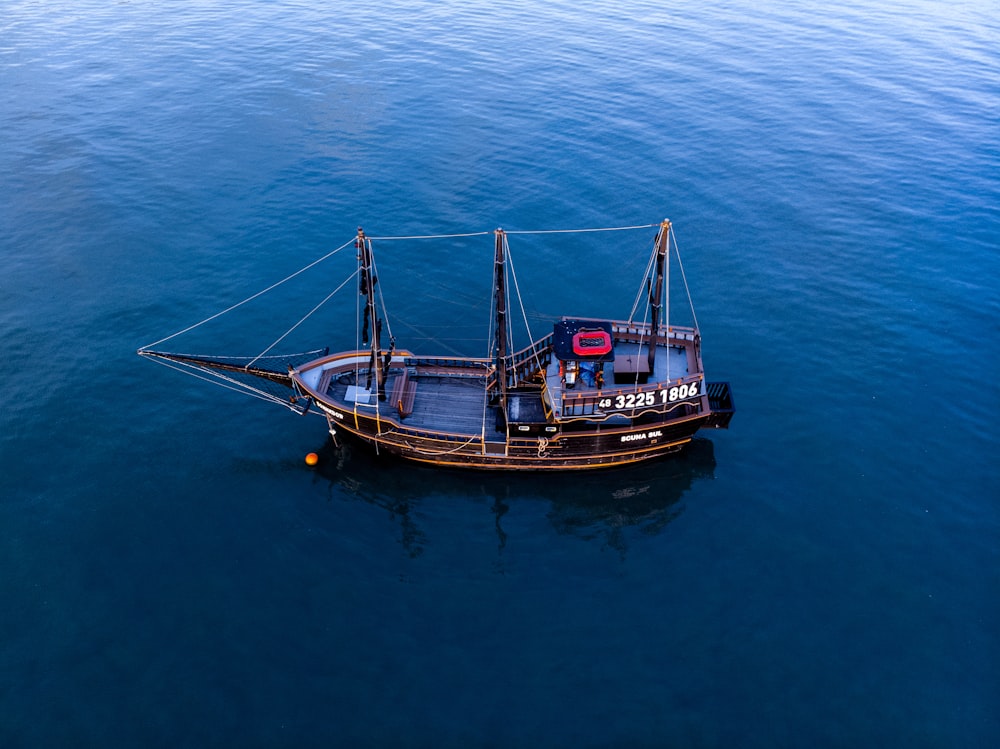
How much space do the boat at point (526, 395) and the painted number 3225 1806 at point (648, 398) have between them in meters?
0.07

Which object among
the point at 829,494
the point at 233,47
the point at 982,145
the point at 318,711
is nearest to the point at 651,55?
the point at 982,145

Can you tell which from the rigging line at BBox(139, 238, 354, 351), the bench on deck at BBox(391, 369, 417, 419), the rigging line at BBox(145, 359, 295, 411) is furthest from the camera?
the rigging line at BBox(139, 238, 354, 351)

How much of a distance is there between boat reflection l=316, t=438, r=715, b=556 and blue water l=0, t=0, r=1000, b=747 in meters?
0.23

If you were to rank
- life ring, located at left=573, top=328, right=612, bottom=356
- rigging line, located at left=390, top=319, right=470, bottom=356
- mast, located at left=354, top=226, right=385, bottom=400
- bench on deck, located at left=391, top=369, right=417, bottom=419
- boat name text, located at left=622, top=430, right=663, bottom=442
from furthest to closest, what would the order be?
rigging line, located at left=390, top=319, right=470, bottom=356
bench on deck, located at left=391, top=369, right=417, bottom=419
boat name text, located at left=622, top=430, right=663, bottom=442
mast, located at left=354, top=226, right=385, bottom=400
life ring, located at left=573, top=328, right=612, bottom=356

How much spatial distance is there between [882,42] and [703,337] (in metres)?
88.2

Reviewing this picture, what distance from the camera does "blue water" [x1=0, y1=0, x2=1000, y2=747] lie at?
3641 cm

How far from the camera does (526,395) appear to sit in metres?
48.8

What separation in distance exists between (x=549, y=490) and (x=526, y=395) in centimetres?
637

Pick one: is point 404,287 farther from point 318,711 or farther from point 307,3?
point 307,3

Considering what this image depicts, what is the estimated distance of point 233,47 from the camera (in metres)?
113

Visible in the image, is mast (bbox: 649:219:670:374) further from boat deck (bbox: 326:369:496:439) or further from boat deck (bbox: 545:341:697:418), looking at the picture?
boat deck (bbox: 326:369:496:439)

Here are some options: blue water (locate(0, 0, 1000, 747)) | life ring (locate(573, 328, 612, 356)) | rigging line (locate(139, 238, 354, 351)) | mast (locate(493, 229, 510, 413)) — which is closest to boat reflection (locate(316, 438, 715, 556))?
blue water (locate(0, 0, 1000, 747))

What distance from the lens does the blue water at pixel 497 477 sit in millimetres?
36406

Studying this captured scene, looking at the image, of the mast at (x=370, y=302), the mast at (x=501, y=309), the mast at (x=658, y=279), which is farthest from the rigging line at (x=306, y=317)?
the mast at (x=658, y=279)
